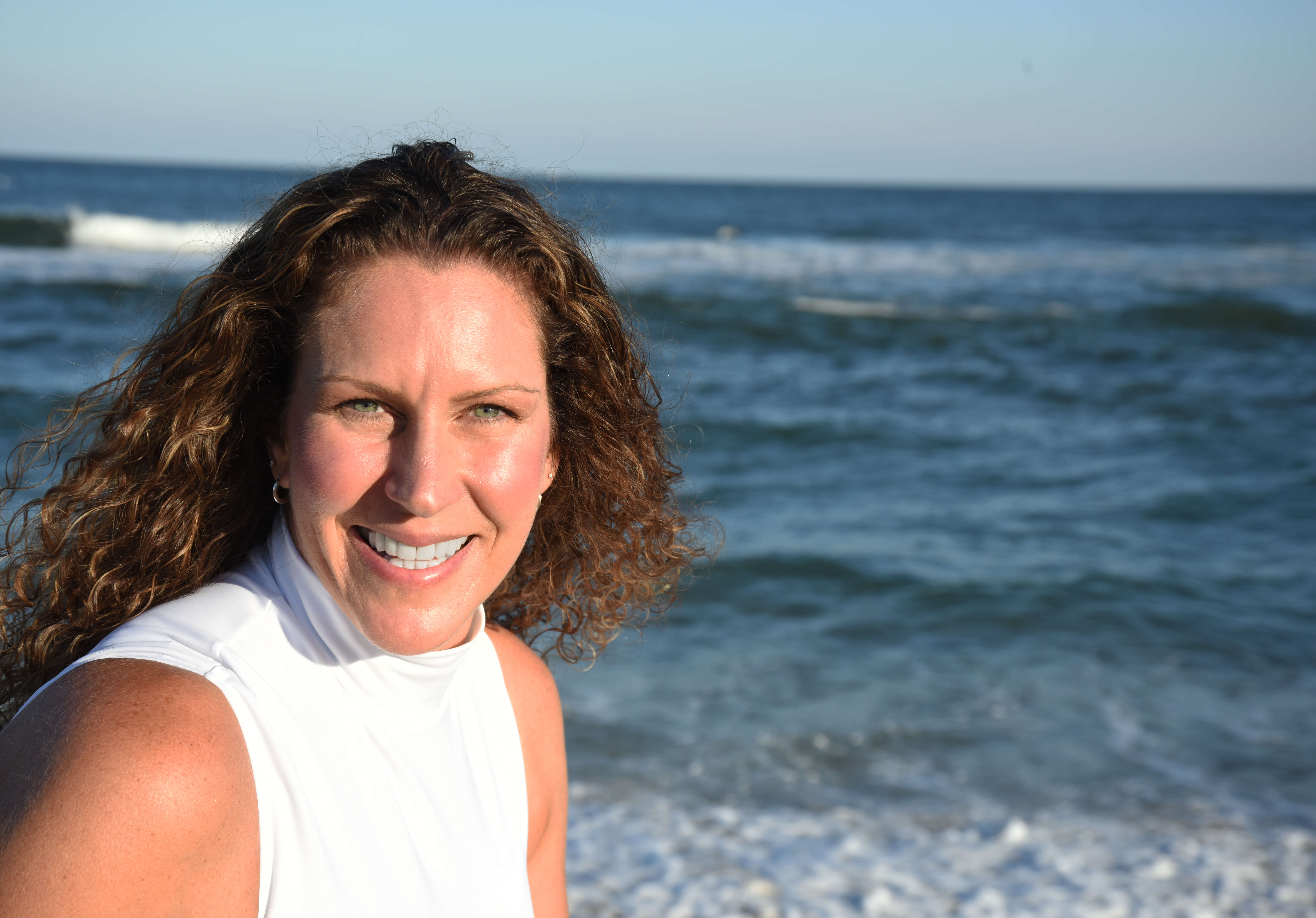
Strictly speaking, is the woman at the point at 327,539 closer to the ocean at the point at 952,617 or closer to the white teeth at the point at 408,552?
the white teeth at the point at 408,552

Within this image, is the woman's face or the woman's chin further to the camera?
the woman's chin

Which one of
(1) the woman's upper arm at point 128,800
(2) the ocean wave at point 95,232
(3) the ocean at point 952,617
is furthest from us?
(2) the ocean wave at point 95,232

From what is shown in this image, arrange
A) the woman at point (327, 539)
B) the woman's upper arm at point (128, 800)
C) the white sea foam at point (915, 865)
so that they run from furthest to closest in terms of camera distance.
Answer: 1. the white sea foam at point (915, 865)
2. the woman at point (327, 539)
3. the woman's upper arm at point (128, 800)

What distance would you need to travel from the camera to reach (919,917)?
12.6 feet

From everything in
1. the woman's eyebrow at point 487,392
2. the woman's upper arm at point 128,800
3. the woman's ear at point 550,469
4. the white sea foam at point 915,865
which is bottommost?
the white sea foam at point 915,865

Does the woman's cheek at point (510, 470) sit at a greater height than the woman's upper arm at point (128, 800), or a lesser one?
greater

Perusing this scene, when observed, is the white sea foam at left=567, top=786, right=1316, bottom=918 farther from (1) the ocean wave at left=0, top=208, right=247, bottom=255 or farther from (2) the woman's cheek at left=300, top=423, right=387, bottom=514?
(1) the ocean wave at left=0, top=208, right=247, bottom=255

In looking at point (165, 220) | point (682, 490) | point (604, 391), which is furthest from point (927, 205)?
point (604, 391)

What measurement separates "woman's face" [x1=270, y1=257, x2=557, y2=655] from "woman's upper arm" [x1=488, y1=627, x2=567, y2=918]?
53 centimetres

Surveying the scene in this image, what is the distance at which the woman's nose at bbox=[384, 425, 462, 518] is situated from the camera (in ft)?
5.55

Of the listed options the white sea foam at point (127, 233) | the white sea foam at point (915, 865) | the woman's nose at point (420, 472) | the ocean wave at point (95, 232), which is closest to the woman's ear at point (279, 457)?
the woman's nose at point (420, 472)

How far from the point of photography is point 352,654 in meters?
1.79

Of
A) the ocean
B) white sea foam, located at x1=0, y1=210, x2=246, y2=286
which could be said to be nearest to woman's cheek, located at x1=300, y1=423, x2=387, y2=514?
the ocean

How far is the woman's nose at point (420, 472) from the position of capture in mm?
1690
